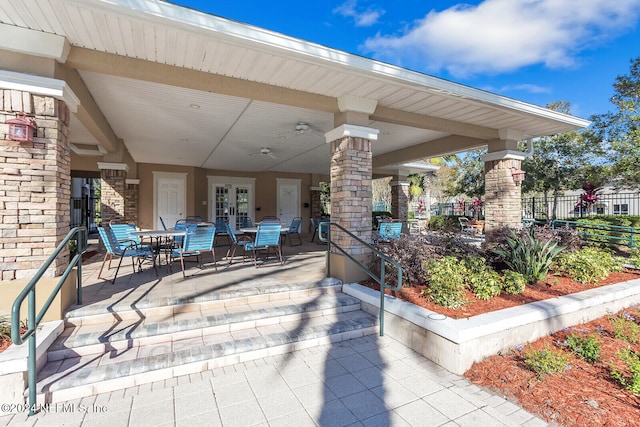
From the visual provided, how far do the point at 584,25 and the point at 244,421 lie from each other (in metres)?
9.88

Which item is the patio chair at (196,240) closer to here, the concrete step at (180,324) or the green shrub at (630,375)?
the concrete step at (180,324)

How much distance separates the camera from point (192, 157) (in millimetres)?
8969

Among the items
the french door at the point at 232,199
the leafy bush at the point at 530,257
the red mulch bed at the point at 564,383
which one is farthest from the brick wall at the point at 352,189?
the french door at the point at 232,199

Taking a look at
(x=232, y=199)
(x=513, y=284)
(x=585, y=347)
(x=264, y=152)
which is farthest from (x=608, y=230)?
(x=232, y=199)

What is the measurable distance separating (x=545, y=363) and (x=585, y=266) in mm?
2786

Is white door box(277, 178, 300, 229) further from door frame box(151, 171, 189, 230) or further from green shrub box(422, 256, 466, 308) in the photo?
green shrub box(422, 256, 466, 308)

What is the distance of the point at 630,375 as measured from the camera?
2.34m

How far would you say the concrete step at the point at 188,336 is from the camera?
2.26 metres

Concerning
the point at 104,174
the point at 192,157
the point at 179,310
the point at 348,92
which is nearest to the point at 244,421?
the point at 179,310

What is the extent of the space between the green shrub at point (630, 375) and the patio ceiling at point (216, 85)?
3.41 m

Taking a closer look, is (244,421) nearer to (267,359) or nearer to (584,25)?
(267,359)

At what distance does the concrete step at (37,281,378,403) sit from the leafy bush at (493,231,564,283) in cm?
233

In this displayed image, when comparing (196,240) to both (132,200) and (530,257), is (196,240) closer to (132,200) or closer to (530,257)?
(530,257)

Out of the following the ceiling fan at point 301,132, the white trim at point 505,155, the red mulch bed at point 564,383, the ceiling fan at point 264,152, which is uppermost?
the ceiling fan at point 301,132
